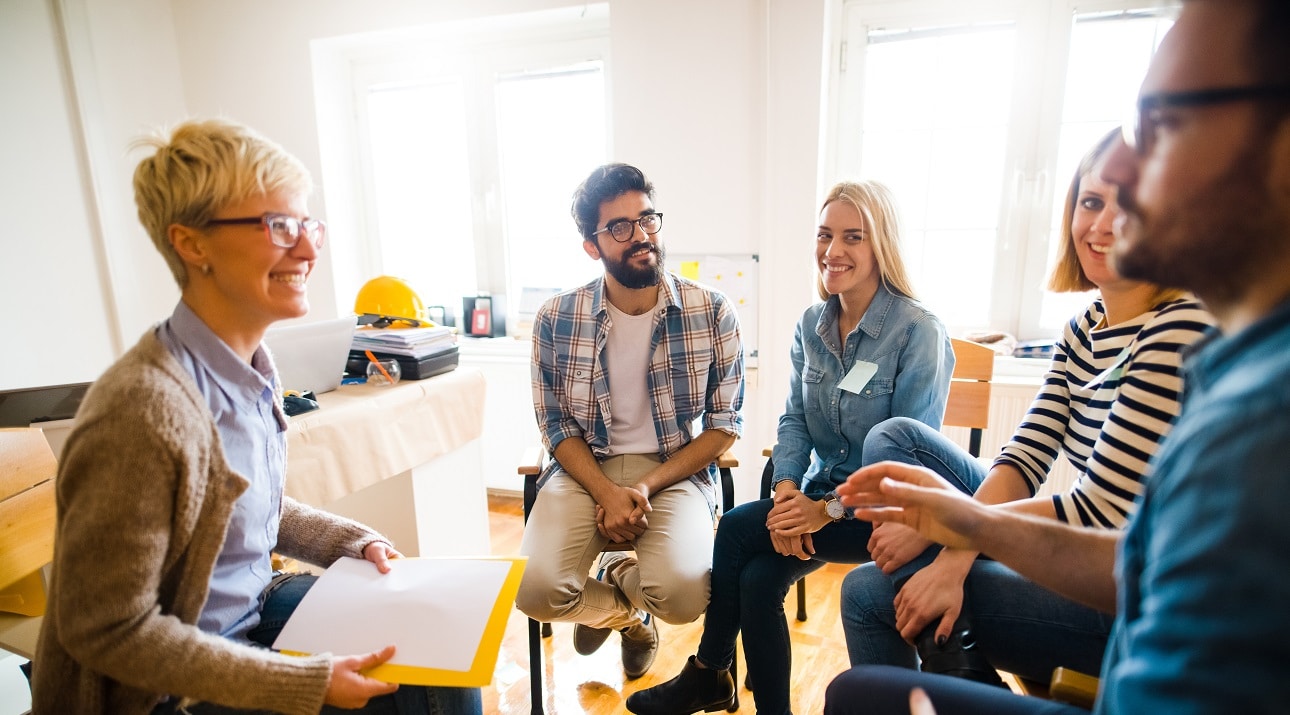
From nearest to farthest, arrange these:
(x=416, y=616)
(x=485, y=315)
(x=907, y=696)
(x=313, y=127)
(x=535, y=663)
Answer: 1. (x=907, y=696)
2. (x=416, y=616)
3. (x=535, y=663)
4. (x=313, y=127)
5. (x=485, y=315)

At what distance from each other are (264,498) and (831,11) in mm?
2571

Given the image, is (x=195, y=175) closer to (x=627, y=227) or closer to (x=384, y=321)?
(x=627, y=227)

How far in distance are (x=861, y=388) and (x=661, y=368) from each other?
0.55 meters

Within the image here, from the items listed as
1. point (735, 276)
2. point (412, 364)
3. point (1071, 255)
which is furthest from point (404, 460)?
point (1071, 255)

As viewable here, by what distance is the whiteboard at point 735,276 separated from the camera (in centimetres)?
263

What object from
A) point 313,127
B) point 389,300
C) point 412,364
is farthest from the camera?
point 313,127

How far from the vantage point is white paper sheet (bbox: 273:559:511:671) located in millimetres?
959

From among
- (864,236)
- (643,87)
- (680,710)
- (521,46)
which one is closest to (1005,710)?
(680,710)

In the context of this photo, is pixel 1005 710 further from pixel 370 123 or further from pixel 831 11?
pixel 370 123

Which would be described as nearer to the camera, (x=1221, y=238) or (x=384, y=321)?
(x=1221, y=238)

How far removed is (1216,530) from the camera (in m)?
0.39

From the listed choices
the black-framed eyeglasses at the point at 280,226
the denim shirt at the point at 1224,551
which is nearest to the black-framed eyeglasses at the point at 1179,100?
the denim shirt at the point at 1224,551

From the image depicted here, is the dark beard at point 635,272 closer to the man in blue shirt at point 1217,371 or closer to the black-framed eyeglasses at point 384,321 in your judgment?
the black-framed eyeglasses at point 384,321

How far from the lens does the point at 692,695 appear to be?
1.52 metres
